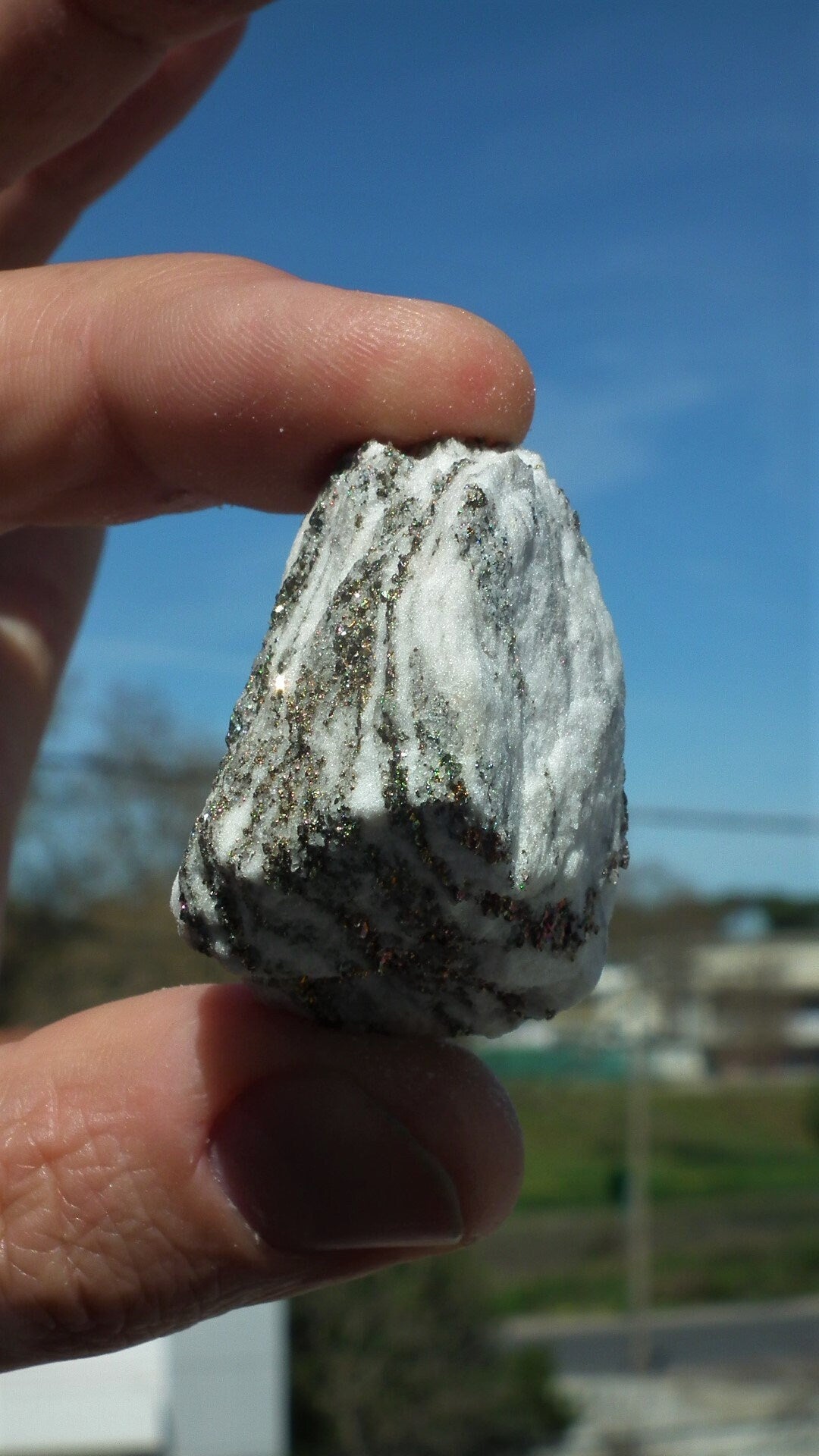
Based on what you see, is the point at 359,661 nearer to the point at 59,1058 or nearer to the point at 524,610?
the point at 524,610

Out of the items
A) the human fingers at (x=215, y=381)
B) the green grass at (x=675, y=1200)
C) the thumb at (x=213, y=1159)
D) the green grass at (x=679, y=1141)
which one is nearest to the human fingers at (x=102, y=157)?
the human fingers at (x=215, y=381)

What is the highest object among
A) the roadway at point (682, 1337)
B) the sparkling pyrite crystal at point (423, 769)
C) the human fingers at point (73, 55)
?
the human fingers at point (73, 55)

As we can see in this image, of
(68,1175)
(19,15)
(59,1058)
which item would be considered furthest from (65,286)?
(68,1175)

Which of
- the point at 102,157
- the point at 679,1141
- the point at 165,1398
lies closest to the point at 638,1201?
the point at 679,1141

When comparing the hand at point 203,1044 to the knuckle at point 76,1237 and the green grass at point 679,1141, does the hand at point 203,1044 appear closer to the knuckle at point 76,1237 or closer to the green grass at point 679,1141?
the knuckle at point 76,1237

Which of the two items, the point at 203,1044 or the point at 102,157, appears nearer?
the point at 203,1044

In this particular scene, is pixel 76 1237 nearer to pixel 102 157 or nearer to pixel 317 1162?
pixel 317 1162
